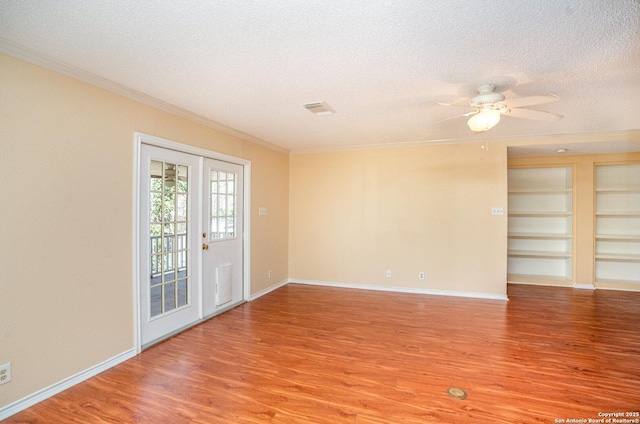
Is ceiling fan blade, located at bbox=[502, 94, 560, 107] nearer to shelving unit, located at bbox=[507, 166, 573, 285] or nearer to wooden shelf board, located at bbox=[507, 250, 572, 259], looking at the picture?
shelving unit, located at bbox=[507, 166, 573, 285]

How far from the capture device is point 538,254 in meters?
5.58

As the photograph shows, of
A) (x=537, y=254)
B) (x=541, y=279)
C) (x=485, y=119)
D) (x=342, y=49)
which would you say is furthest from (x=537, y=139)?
(x=342, y=49)

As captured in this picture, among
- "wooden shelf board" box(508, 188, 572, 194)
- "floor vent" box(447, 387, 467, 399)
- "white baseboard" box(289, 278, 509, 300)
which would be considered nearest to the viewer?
"floor vent" box(447, 387, 467, 399)

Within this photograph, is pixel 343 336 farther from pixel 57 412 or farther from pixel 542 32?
pixel 542 32

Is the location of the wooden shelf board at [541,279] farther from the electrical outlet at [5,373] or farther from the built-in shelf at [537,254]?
the electrical outlet at [5,373]

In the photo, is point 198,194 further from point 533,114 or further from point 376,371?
point 533,114

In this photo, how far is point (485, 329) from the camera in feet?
11.7

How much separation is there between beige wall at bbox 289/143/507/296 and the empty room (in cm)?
5

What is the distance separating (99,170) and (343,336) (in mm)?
2828

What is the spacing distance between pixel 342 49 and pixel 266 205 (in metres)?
3.36

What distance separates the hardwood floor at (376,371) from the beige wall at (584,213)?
1251 mm

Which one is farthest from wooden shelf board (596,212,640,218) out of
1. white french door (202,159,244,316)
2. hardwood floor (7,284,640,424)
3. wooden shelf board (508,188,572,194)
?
white french door (202,159,244,316)

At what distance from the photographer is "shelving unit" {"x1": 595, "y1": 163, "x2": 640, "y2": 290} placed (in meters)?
5.32

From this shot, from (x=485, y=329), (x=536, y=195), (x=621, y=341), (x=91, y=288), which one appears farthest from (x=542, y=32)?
(x=536, y=195)
